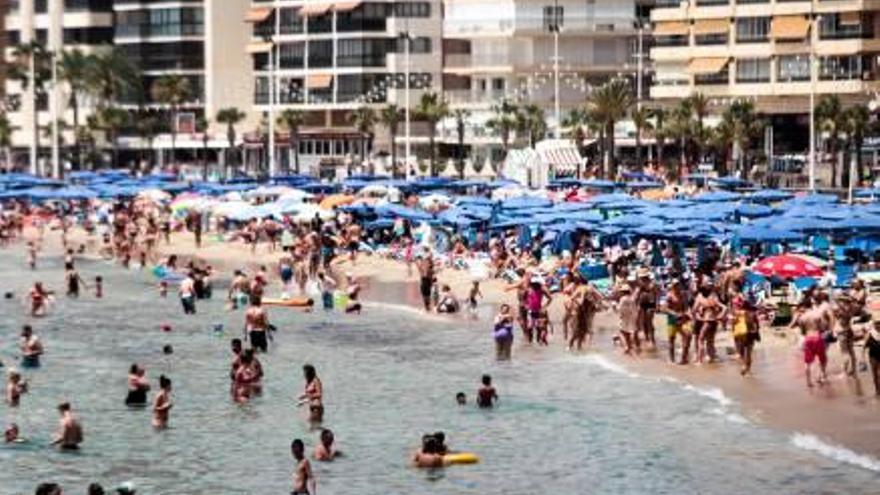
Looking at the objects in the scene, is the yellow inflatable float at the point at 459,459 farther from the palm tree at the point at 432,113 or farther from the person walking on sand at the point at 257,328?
the palm tree at the point at 432,113

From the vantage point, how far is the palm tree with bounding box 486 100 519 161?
9838 centimetres

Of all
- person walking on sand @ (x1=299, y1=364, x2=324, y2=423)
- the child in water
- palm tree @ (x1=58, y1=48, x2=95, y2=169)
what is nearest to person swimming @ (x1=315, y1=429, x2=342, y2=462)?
person walking on sand @ (x1=299, y1=364, x2=324, y2=423)

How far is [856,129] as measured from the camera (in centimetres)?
8162

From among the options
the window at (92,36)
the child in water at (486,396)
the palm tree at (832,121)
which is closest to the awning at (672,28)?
the palm tree at (832,121)

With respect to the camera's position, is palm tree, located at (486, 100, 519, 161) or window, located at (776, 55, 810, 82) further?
palm tree, located at (486, 100, 519, 161)

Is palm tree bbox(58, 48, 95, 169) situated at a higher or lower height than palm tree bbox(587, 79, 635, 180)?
higher

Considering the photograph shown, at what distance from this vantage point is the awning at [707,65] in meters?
94.2

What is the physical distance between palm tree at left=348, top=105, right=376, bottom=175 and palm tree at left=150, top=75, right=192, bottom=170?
1228 cm

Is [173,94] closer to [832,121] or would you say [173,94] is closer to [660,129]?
[660,129]

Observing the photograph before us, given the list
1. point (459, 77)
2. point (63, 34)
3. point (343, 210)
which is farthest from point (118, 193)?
point (63, 34)

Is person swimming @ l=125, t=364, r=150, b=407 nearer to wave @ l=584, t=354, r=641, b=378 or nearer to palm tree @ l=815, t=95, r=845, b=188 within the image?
wave @ l=584, t=354, r=641, b=378

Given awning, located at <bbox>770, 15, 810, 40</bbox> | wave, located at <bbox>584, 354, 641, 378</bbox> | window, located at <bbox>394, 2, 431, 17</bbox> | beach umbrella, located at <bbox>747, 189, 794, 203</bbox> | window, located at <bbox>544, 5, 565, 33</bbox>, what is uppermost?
window, located at <bbox>394, 2, 431, 17</bbox>

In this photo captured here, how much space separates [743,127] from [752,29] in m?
8.41

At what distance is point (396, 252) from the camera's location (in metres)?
63.7
